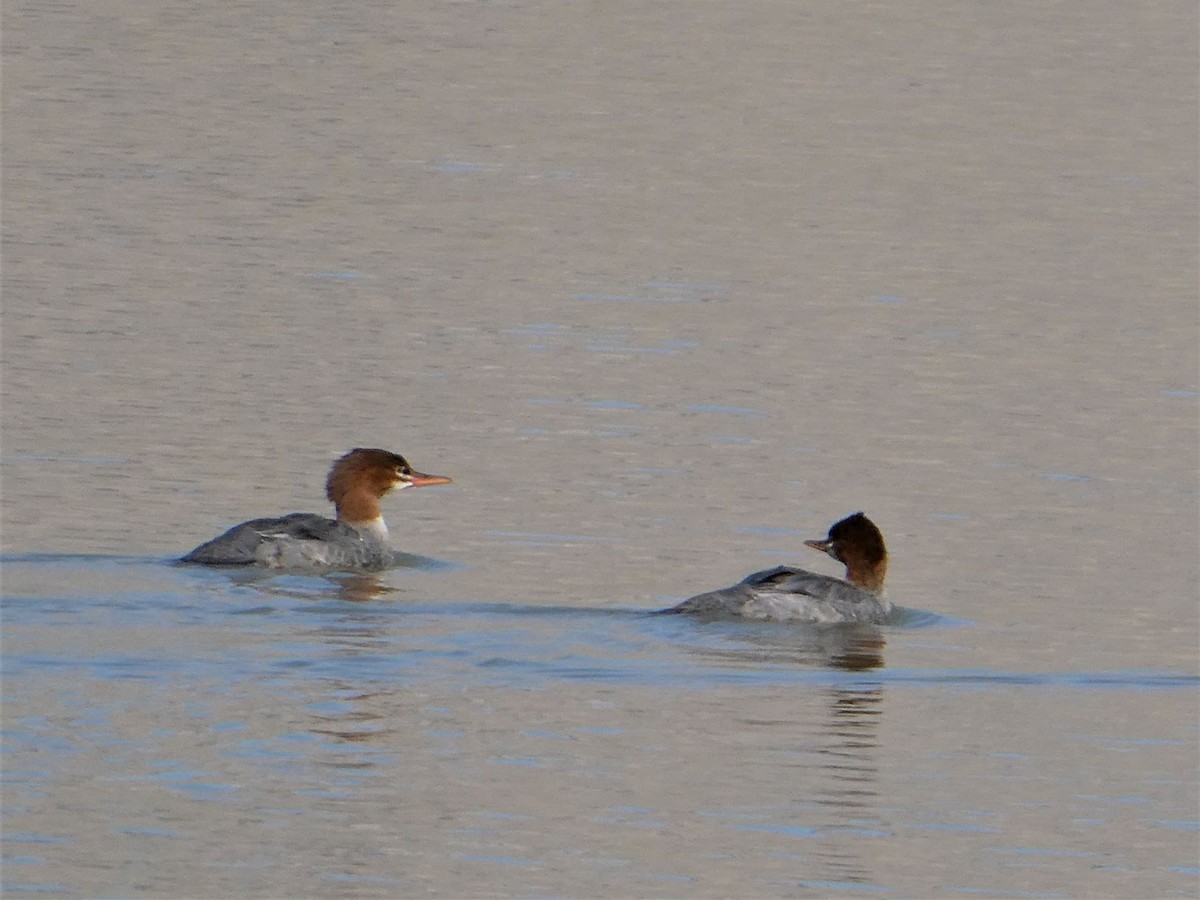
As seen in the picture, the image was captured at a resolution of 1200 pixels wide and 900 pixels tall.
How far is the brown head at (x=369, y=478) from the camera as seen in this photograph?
16922mm

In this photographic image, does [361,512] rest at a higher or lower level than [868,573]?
higher

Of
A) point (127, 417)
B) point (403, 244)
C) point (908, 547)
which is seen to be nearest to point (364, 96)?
point (403, 244)

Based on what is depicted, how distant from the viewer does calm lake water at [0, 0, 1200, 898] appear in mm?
10812

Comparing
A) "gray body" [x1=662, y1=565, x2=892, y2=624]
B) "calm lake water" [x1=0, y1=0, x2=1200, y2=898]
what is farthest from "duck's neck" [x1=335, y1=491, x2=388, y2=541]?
"gray body" [x1=662, y1=565, x2=892, y2=624]

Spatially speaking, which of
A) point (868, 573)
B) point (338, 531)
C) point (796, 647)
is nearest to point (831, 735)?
point (796, 647)

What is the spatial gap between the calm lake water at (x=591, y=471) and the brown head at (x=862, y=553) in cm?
40

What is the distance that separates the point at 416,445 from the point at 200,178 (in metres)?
11.6

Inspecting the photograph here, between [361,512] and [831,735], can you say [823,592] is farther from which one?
[361,512]

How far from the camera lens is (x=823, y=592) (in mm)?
15188

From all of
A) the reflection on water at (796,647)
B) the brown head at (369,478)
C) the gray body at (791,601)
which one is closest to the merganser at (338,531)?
the brown head at (369,478)

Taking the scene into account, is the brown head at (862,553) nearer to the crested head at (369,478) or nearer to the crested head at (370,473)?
the crested head at (369,478)

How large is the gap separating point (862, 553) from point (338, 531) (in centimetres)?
333

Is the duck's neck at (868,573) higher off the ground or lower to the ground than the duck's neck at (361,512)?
lower

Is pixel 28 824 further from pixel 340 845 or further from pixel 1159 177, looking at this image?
pixel 1159 177
